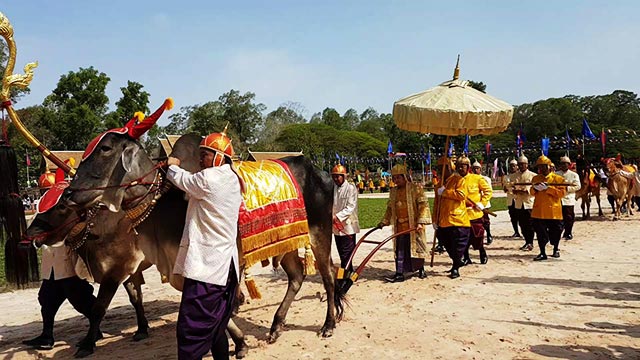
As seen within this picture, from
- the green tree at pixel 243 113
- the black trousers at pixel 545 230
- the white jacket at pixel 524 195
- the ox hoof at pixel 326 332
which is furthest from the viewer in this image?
the green tree at pixel 243 113

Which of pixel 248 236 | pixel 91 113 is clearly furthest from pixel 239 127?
pixel 248 236

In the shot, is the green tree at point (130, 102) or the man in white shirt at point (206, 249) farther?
the green tree at point (130, 102)

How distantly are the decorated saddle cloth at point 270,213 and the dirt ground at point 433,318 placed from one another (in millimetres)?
1158

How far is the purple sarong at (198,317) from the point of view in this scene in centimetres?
375

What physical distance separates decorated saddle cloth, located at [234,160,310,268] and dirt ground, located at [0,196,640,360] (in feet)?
3.80

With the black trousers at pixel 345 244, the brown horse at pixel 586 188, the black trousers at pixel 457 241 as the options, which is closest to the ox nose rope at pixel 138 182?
the black trousers at pixel 345 244

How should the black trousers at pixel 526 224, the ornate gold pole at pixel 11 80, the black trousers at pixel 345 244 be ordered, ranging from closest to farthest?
the ornate gold pole at pixel 11 80 < the black trousers at pixel 345 244 < the black trousers at pixel 526 224

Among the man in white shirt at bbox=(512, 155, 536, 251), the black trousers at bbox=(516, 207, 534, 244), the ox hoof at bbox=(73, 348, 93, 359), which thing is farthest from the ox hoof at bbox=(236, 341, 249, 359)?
the black trousers at bbox=(516, 207, 534, 244)

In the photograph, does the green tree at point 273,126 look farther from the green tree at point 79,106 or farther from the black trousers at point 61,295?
the black trousers at point 61,295

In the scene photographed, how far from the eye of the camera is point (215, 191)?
3.87 m

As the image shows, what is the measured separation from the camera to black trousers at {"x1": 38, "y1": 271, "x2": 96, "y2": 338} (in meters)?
5.70

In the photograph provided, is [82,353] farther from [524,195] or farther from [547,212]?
[524,195]

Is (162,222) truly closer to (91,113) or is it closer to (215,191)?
(215,191)

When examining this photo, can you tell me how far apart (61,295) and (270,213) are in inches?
107
